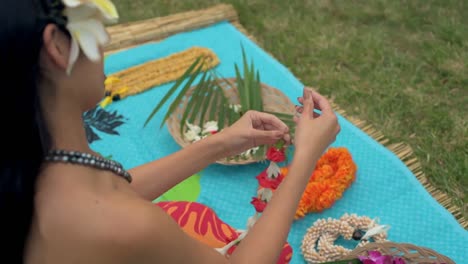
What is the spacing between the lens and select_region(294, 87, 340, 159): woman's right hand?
43.9 inches

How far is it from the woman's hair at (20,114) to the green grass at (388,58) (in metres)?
1.45

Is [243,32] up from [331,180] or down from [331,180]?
up

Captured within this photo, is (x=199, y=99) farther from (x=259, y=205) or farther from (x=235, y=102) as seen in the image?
(x=259, y=205)

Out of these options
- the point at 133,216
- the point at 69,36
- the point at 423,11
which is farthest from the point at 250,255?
the point at 423,11

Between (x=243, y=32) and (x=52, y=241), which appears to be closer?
(x=52, y=241)

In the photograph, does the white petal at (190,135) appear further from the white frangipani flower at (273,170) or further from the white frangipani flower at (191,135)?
the white frangipani flower at (273,170)

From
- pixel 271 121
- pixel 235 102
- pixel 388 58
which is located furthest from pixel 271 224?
pixel 388 58

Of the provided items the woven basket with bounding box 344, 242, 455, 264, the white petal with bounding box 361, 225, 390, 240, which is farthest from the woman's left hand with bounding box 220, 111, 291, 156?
the white petal with bounding box 361, 225, 390, 240

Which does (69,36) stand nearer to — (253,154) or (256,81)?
(253,154)

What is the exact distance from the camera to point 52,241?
0.78 meters

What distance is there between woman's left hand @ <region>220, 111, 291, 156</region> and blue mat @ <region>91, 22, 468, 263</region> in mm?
485

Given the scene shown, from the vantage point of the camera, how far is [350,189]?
1.79m

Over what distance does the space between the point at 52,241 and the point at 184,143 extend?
1.14 metres

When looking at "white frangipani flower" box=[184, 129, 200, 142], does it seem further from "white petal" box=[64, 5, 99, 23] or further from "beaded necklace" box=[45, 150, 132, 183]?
"white petal" box=[64, 5, 99, 23]
